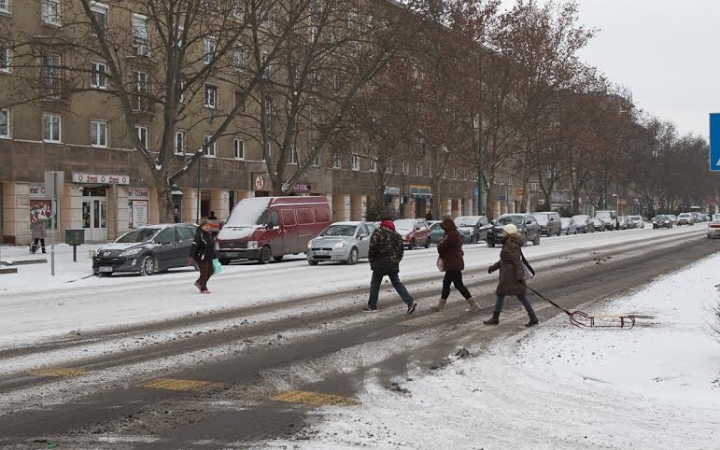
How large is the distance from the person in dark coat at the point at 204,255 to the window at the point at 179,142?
29.5 m

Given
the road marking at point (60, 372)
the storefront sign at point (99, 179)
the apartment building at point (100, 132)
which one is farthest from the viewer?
the storefront sign at point (99, 179)

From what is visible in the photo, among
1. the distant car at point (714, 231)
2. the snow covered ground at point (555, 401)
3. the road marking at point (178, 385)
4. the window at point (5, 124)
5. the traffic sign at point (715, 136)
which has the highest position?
the window at point (5, 124)

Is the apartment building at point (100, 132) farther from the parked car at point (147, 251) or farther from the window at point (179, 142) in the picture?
the parked car at point (147, 251)

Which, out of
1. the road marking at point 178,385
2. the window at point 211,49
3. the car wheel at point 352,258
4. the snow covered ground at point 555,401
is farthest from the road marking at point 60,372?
the window at point 211,49

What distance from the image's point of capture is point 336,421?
6129 millimetres

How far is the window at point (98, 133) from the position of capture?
40.1 meters

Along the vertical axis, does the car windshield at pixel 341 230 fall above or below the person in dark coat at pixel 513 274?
above

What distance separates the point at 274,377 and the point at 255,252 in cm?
2001

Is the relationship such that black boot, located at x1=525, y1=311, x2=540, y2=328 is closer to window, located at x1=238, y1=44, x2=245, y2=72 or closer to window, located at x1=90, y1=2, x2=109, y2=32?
window, located at x1=238, y1=44, x2=245, y2=72

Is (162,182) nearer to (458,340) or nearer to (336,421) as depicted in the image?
(458,340)

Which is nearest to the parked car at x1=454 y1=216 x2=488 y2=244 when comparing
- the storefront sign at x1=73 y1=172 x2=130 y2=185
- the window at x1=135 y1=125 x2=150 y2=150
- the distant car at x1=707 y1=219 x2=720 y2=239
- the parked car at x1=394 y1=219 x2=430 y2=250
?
the parked car at x1=394 y1=219 x2=430 y2=250

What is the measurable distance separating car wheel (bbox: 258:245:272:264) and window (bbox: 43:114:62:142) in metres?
15.7

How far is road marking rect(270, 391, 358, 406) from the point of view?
6.80 metres

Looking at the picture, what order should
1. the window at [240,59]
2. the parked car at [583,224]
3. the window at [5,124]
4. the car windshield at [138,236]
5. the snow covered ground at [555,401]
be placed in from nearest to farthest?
the snow covered ground at [555,401] → the car windshield at [138,236] → the window at [240,59] → the window at [5,124] → the parked car at [583,224]
